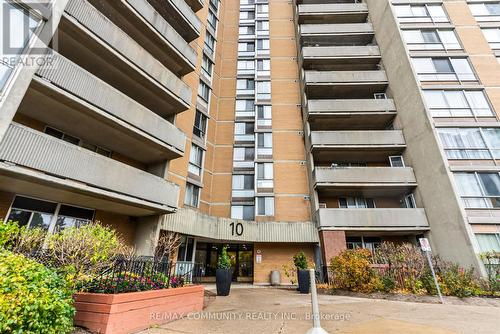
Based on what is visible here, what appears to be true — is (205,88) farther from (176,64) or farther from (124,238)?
(124,238)

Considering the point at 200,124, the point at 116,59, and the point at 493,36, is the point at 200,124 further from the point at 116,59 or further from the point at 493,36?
the point at 493,36

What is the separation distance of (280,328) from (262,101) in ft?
72.0

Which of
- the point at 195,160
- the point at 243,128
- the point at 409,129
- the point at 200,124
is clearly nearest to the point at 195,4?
the point at 200,124

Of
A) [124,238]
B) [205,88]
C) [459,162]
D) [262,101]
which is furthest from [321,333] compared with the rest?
[262,101]

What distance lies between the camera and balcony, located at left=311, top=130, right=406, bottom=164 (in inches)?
766

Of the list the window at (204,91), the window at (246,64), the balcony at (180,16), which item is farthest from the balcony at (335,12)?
the window at (204,91)

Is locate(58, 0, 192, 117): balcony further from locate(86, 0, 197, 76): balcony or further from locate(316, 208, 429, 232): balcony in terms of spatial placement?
locate(316, 208, 429, 232): balcony

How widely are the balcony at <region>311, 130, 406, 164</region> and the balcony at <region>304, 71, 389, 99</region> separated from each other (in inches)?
207

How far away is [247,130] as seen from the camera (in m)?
24.6

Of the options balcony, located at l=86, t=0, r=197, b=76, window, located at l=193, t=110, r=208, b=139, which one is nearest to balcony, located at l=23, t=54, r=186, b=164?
window, located at l=193, t=110, r=208, b=139

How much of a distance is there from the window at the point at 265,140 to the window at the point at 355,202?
323 inches

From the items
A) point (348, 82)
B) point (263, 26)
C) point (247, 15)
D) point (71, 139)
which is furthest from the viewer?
point (247, 15)

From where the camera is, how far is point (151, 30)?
14.6 metres

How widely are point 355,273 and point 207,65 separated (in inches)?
825
